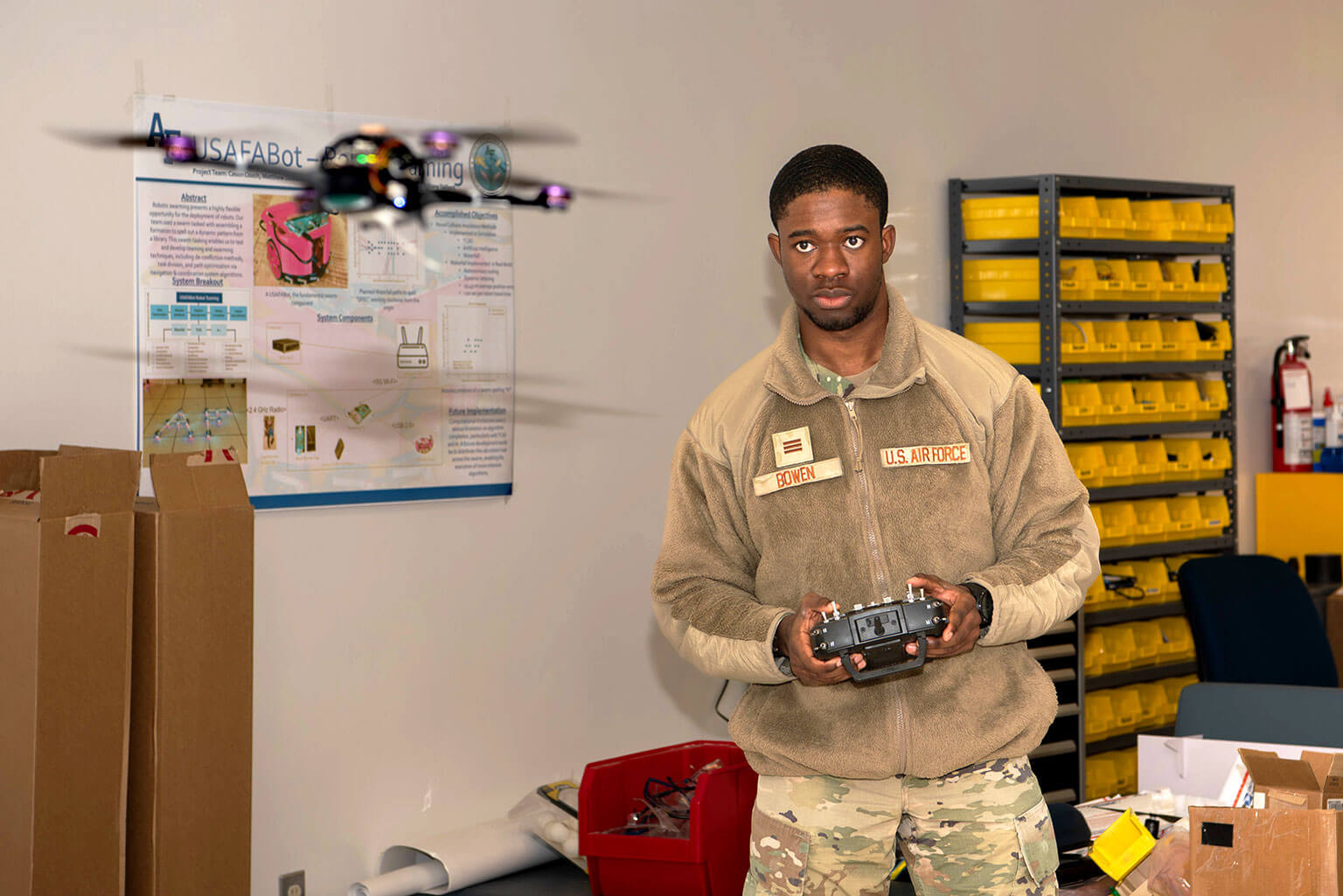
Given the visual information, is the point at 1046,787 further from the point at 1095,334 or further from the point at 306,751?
the point at 306,751

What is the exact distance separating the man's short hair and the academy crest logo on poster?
161 centimetres

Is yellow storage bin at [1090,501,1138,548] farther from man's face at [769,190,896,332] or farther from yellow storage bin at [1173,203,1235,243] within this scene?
man's face at [769,190,896,332]

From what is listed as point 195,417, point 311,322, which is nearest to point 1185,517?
point 311,322

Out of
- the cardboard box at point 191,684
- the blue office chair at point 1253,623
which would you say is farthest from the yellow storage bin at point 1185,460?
the cardboard box at point 191,684

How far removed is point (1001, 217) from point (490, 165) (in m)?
1.69

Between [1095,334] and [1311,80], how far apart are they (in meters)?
2.25

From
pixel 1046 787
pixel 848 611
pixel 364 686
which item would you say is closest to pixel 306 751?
pixel 364 686

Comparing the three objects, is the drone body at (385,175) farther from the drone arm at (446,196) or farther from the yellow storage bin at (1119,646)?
the yellow storage bin at (1119,646)

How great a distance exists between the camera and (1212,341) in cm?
423

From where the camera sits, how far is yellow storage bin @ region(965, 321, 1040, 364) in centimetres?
391

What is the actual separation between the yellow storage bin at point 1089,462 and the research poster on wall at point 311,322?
1781 mm

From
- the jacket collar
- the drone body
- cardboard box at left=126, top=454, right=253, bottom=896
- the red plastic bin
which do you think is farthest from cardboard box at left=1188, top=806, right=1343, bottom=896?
the drone body

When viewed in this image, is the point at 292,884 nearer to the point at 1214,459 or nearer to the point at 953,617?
the point at 953,617

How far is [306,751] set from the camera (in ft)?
9.88
